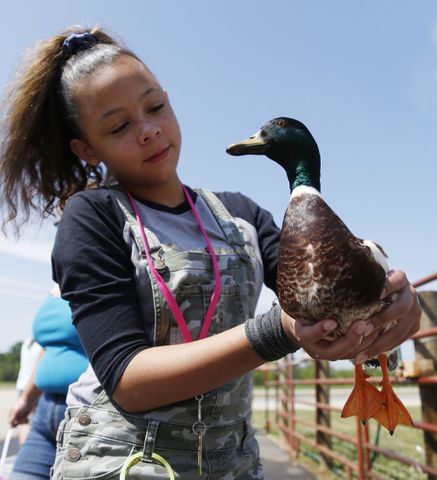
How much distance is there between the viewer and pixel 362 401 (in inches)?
57.2

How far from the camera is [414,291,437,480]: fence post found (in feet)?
10.7

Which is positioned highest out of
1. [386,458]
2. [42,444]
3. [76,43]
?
[76,43]

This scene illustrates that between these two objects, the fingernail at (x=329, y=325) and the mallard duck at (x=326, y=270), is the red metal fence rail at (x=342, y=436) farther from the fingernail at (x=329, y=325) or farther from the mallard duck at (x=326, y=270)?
the fingernail at (x=329, y=325)

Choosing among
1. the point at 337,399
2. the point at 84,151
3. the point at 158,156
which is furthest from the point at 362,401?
the point at 337,399

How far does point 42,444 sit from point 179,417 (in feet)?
3.88

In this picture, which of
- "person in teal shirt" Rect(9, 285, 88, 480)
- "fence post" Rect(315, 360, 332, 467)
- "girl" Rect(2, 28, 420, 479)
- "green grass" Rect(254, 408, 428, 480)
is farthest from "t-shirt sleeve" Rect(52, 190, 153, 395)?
"fence post" Rect(315, 360, 332, 467)

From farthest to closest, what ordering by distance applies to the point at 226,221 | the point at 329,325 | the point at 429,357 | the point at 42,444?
the point at 429,357 < the point at 42,444 < the point at 226,221 < the point at 329,325

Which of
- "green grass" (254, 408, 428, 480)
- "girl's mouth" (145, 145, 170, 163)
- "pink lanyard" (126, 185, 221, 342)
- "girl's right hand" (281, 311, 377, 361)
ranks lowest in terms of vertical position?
"green grass" (254, 408, 428, 480)

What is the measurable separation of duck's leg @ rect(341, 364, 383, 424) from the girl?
282 mm

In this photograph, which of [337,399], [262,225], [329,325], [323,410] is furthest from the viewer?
[337,399]

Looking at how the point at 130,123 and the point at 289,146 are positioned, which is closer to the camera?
Answer: the point at 289,146

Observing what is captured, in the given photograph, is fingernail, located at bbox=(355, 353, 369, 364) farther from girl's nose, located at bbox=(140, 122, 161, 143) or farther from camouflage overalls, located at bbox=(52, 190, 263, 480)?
girl's nose, located at bbox=(140, 122, 161, 143)

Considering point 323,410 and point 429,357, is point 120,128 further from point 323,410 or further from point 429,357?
point 323,410

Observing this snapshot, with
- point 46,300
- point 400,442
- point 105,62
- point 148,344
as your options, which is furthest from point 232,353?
point 400,442
